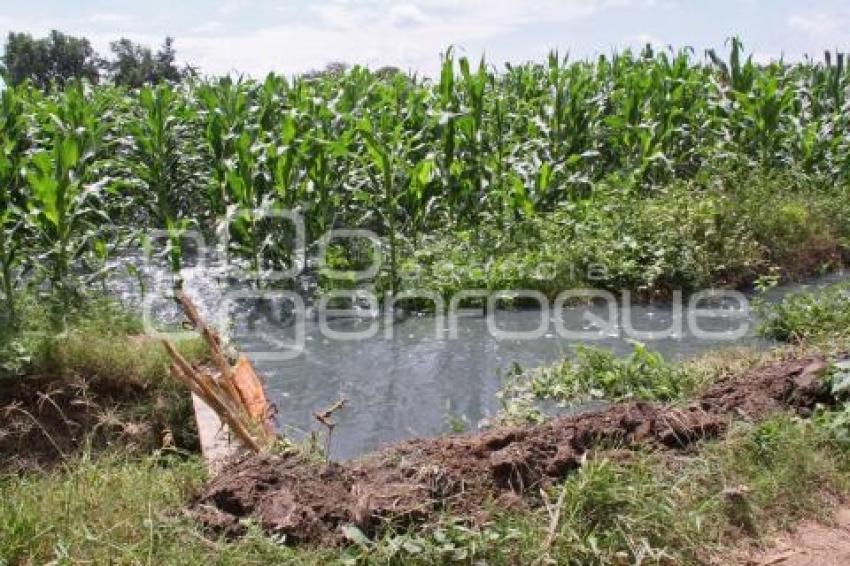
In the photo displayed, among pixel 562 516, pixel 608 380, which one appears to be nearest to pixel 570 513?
pixel 562 516

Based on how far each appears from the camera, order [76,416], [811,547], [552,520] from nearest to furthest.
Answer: [552,520], [811,547], [76,416]

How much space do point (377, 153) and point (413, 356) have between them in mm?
2104

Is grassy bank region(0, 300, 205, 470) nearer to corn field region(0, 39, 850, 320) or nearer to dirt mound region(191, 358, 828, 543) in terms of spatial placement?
corn field region(0, 39, 850, 320)

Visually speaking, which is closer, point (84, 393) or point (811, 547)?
point (811, 547)

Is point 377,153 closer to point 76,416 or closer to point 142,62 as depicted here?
point 76,416

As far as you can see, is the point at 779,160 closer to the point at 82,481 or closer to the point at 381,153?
the point at 381,153

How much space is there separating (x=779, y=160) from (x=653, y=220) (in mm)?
3020

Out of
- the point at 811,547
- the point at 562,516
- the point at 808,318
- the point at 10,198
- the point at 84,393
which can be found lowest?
the point at 811,547

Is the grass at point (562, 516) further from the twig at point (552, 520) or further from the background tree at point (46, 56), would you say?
the background tree at point (46, 56)

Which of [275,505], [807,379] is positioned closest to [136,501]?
[275,505]

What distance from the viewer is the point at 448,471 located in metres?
3.47

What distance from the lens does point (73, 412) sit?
5309 millimetres

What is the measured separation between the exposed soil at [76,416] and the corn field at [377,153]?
82 cm

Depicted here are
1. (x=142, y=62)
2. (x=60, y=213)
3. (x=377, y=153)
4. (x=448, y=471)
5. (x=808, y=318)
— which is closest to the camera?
(x=448, y=471)
